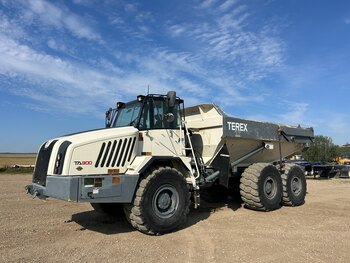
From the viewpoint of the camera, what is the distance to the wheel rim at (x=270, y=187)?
11.0 metres

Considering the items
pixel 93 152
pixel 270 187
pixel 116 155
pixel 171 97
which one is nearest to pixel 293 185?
pixel 270 187

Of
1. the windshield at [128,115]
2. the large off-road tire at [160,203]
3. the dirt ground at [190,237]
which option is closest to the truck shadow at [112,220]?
the dirt ground at [190,237]

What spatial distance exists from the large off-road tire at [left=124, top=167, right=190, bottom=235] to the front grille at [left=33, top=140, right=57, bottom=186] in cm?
187

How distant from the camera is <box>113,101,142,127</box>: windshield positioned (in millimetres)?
8688

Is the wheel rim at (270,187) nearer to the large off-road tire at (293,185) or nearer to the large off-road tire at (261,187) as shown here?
the large off-road tire at (261,187)

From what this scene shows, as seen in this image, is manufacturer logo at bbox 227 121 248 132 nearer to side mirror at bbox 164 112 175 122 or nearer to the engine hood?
side mirror at bbox 164 112 175 122

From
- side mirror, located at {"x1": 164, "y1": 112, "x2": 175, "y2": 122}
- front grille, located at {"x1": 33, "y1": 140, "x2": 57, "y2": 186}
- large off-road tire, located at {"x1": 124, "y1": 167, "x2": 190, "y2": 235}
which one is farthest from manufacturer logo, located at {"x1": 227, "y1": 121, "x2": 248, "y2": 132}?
front grille, located at {"x1": 33, "y1": 140, "x2": 57, "y2": 186}

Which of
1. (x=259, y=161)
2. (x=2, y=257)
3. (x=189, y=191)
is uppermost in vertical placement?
(x=259, y=161)

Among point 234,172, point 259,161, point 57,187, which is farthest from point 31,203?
point 259,161

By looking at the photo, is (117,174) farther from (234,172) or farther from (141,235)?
(234,172)

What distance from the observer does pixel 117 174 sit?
25.3ft

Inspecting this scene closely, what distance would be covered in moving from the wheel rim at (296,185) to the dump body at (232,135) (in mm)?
932

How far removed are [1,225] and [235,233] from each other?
5.28 meters

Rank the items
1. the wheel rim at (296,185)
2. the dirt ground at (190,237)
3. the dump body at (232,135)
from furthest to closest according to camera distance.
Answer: the wheel rim at (296,185), the dump body at (232,135), the dirt ground at (190,237)
